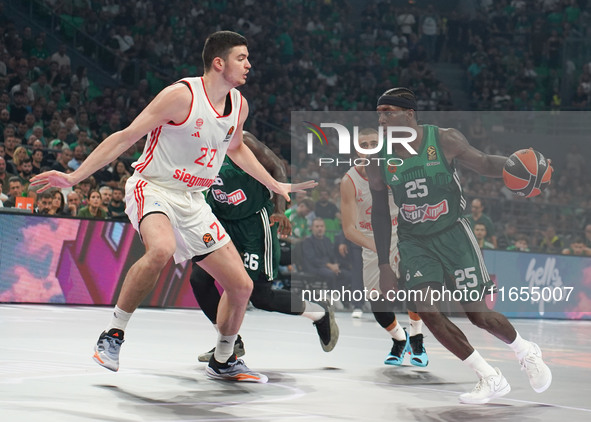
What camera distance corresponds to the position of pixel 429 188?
554 cm

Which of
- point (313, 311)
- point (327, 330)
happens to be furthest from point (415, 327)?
point (313, 311)

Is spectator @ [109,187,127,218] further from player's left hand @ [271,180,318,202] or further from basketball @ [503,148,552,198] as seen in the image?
basketball @ [503,148,552,198]

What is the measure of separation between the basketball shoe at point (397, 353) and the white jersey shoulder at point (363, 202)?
5.71 ft

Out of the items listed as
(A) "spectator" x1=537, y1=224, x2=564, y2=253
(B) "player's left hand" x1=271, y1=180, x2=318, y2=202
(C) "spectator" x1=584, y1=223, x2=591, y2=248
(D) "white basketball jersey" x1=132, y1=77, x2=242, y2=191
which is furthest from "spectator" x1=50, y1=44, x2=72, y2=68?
(D) "white basketball jersey" x1=132, y1=77, x2=242, y2=191

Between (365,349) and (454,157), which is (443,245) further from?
(365,349)

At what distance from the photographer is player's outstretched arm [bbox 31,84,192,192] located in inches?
192

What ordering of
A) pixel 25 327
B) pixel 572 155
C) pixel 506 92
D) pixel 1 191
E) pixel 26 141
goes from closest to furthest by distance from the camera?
pixel 25 327
pixel 1 191
pixel 26 141
pixel 572 155
pixel 506 92

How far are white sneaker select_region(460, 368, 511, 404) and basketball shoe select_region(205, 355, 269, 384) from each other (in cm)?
134

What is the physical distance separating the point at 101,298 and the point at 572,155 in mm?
13088

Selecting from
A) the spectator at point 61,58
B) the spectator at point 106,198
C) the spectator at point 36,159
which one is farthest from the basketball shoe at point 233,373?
the spectator at point 61,58

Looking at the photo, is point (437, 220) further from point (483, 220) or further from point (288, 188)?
point (483, 220)

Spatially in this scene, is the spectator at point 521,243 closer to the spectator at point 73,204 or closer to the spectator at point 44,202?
the spectator at point 73,204

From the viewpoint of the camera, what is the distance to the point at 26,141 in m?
14.1

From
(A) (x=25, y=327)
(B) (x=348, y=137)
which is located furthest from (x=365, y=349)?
(B) (x=348, y=137)
